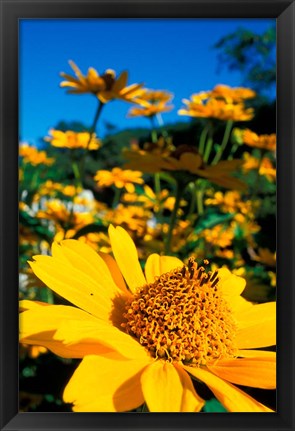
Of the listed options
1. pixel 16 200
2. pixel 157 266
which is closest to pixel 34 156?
pixel 16 200

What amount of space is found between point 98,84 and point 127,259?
0.36 m

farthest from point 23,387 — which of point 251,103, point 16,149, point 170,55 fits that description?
point 251,103

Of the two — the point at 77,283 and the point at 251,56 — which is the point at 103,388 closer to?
the point at 77,283

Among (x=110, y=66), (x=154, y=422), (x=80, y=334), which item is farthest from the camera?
(x=110, y=66)

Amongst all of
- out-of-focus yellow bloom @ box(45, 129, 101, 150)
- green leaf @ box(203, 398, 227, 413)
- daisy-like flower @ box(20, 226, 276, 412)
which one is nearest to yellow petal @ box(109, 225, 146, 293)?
daisy-like flower @ box(20, 226, 276, 412)

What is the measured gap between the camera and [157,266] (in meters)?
0.61

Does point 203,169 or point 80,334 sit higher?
point 203,169

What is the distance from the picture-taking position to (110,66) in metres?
0.90

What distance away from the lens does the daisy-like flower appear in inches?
18.0

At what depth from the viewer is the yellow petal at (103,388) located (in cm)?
45

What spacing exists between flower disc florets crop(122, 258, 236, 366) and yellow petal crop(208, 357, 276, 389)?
0.01 metres
